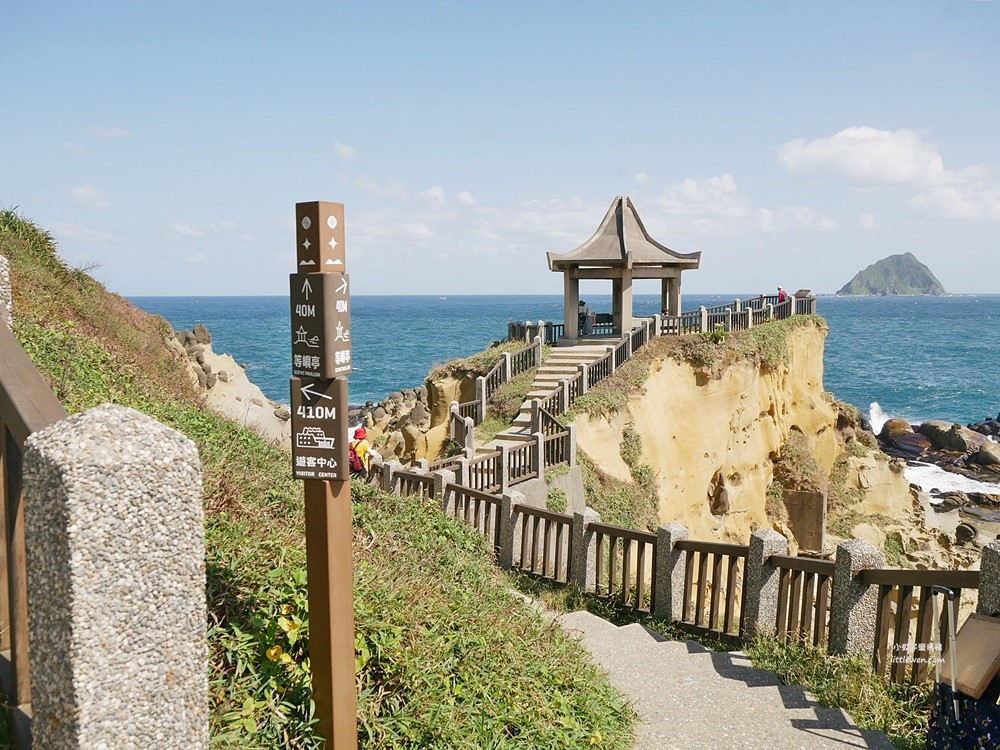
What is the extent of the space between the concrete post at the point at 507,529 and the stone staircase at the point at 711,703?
123 inches

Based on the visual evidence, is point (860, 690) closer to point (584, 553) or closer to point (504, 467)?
point (584, 553)

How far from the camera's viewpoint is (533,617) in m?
6.71

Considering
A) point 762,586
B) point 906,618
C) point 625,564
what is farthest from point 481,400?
point 906,618

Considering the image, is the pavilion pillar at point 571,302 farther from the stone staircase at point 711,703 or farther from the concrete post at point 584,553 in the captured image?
the stone staircase at point 711,703

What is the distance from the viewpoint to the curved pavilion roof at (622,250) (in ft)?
80.9

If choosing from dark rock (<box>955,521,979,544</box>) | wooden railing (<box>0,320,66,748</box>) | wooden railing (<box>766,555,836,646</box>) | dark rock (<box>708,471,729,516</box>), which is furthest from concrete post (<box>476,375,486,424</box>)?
dark rock (<box>955,521,979,544</box>)

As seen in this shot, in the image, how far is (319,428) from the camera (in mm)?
3965

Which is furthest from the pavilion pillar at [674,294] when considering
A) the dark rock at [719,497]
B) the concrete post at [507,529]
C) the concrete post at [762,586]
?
the concrete post at [762,586]

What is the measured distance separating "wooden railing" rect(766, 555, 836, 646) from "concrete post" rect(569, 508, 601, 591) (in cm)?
267

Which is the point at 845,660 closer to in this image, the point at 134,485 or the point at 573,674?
the point at 573,674

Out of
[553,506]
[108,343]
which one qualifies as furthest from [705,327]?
[108,343]

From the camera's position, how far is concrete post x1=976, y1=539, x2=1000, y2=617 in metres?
6.08

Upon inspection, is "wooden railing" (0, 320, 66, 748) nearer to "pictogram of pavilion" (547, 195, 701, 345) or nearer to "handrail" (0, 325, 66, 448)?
"handrail" (0, 325, 66, 448)

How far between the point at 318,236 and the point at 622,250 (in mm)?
21791
